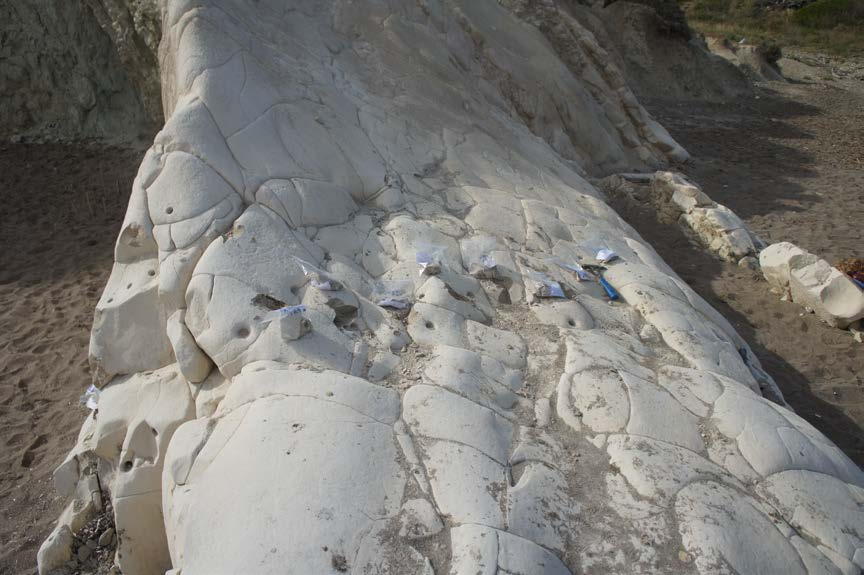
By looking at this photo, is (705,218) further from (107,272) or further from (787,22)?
(787,22)

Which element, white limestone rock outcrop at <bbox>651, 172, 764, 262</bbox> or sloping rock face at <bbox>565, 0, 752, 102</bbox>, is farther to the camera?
sloping rock face at <bbox>565, 0, 752, 102</bbox>

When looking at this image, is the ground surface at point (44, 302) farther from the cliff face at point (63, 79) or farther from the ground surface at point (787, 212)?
the ground surface at point (787, 212)

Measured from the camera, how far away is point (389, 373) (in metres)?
2.32

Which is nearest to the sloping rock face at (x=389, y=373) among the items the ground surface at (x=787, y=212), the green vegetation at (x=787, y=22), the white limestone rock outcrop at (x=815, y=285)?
the ground surface at (x=787, y=212)

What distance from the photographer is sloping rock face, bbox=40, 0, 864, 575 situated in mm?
1819

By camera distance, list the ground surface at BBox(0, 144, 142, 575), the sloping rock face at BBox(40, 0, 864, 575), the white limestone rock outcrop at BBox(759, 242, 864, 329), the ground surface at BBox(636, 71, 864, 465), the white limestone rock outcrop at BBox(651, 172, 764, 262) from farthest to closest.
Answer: the white limestone rock outcrop at BBox(651, 172, 764, 262) < the white limestone rock outcrop at BBox(759, 242, 864, 329) < the ground surface at BBox(636, 71, 864, 465) < the ground surface at BBox(0, 144, 142, 575) < the sloping rock face at BBox(40, 0, 864, 575)

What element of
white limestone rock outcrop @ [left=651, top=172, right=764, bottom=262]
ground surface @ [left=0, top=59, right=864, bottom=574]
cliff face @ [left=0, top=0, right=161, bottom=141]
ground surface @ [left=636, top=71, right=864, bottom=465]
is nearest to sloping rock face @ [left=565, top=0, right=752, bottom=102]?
ground surface @ [left=636, top=71, right=864, bottom=465]

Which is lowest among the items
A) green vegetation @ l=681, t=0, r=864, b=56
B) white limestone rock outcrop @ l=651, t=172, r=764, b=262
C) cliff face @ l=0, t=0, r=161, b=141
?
green vegetation @ l=681, t=0, r=864, b=56

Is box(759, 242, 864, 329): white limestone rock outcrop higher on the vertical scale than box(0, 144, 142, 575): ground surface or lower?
higher

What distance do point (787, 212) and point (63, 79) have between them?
810 centimetres

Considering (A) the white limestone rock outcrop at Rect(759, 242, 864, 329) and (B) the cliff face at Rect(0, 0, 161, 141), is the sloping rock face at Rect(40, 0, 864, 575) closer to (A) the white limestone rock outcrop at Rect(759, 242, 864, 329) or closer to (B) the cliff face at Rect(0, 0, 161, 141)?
(A) the white limestone rock outcrop at Rect(759, 242, 864, 329)

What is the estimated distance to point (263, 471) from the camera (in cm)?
185

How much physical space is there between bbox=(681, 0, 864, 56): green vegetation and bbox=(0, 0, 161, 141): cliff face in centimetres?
1640

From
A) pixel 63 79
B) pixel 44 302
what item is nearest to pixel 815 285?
pixel 44 302
